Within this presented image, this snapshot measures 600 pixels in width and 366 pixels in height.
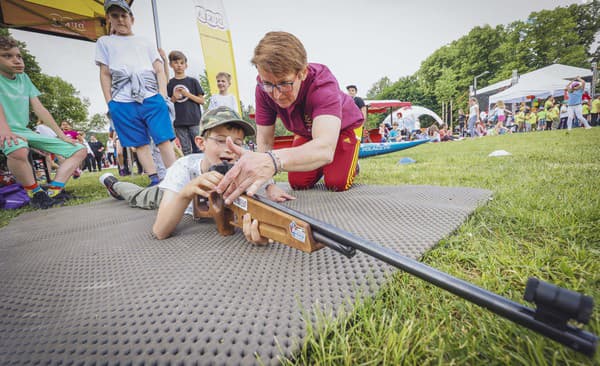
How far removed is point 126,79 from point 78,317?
12.3ft

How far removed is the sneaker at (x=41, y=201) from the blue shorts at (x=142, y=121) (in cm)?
151

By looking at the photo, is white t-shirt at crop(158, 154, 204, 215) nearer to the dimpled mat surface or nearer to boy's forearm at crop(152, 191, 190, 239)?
boy's forearm at crop(152, 191, 190, 239)

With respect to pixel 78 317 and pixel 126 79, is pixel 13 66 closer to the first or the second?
pixel 126 79

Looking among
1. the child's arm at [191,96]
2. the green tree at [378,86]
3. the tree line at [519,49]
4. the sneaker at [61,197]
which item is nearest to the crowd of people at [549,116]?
the child's arm at [191,96]

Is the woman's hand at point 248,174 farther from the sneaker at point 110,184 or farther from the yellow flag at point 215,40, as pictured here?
the yellow flag at point 215,40

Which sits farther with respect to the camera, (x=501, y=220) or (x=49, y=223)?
(x=49, y=223)

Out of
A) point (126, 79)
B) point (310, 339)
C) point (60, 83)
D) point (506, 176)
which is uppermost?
point (60, 83)

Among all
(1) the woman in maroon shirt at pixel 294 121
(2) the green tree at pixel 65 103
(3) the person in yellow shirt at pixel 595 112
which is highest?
(2) the green tree at pixel 65 103

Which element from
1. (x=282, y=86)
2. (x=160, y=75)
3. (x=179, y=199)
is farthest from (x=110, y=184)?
(x=282, y=86)

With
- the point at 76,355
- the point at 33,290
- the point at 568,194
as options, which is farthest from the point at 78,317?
the point at 568,194

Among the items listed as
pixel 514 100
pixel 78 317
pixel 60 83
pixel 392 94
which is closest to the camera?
pixel 78 317

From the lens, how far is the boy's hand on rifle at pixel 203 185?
60.2 inches

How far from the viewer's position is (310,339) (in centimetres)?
79

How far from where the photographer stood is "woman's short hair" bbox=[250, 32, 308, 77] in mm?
1772
